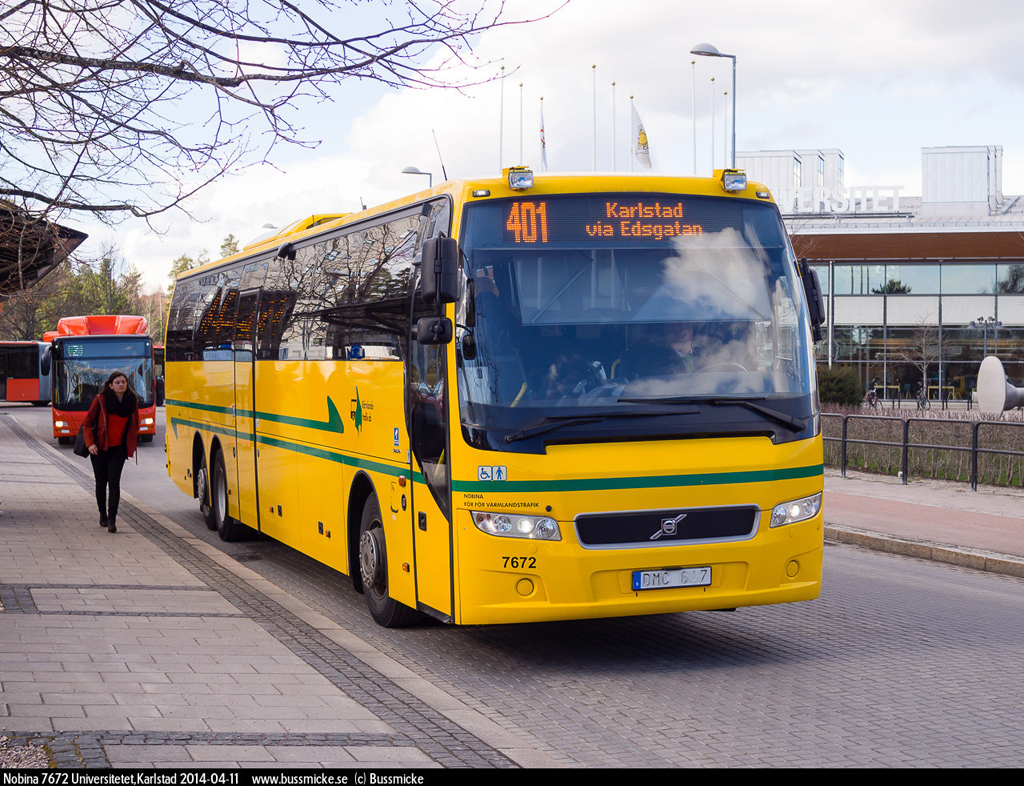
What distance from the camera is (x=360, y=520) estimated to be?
9266 mm

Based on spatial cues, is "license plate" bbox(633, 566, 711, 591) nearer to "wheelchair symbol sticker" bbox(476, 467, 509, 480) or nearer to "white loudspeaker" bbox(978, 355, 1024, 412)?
"wheelchair symbol sticker" bbox(476, 467, 509, 480)

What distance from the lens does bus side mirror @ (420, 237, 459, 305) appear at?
731cm

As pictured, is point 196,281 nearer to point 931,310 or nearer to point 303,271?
point 303,271

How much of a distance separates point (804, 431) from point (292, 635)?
12.0 feet

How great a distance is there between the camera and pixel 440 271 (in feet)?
24.1

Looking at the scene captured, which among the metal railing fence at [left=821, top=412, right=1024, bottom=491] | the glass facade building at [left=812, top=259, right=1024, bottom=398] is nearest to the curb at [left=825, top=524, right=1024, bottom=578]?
the metal railing fence at [left=821, top=412, right=1024, bottom=491]

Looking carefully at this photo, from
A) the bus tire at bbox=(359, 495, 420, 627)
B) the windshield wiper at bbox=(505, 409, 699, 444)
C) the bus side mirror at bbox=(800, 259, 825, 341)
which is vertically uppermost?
the bus side mirror at bbox=(800, 259, 825, 341)

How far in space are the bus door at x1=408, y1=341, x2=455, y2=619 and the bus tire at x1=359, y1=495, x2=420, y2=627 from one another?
0.74 metres

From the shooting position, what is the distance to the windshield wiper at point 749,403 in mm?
7477

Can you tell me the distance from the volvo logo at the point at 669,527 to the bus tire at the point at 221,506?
7.23 metres

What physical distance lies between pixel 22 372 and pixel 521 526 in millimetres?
55896

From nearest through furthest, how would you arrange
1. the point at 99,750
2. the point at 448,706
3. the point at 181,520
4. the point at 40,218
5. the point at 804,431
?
the point at 99,750 → the point at 448,706 → the point at 804,431 → the point at 40,218 → the point at 181,520

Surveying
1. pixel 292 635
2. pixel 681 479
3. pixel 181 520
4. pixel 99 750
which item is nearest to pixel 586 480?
pixel 681 479

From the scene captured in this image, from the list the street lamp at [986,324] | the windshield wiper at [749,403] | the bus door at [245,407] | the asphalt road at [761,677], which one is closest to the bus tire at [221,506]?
the bus door at [245,407]
